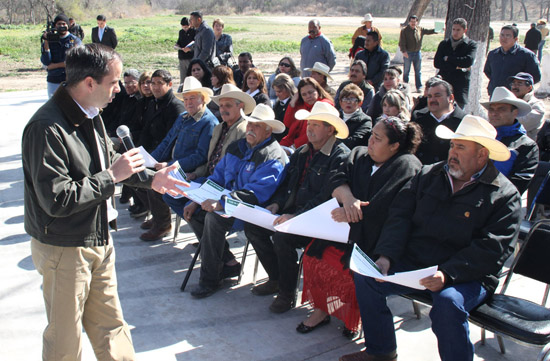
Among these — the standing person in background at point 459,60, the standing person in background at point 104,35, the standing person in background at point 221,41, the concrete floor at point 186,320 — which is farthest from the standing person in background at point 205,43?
the concrete floor at point 186,320

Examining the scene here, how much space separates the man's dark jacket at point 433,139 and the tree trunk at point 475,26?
488 cm

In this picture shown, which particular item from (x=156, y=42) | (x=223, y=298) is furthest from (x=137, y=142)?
(x=156, y=42)

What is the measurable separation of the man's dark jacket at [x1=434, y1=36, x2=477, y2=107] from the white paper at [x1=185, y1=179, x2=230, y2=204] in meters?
5.16

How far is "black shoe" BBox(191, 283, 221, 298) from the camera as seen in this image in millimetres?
4559

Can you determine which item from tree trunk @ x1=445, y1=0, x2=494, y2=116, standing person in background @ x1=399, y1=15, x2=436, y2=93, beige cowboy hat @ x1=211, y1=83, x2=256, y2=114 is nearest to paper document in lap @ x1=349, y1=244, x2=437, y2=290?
beige cowboy hat @ x1=211, y1=83, x2=256, y2=114

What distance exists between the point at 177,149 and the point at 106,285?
3.02 metres

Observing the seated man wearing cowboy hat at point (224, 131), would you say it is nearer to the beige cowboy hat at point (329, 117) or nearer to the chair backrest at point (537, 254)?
the beige cowboy hat at point (329, 117)

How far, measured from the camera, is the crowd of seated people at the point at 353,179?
133 inches

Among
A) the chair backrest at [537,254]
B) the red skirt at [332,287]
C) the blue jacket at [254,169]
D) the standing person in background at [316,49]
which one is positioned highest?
the standing person in background at [316,49]

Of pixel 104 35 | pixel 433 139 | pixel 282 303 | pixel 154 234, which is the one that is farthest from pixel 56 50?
pixel 282 303

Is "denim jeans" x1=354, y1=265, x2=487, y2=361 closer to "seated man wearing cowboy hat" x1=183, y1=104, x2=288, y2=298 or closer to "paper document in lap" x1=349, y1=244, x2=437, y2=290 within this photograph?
"paper document in lap" x1=349, y1=244, x2=437, y2=290

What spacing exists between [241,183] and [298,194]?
0.63 metres

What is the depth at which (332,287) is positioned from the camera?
404 centimetres

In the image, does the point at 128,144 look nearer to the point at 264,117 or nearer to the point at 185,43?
the point at 264,117
